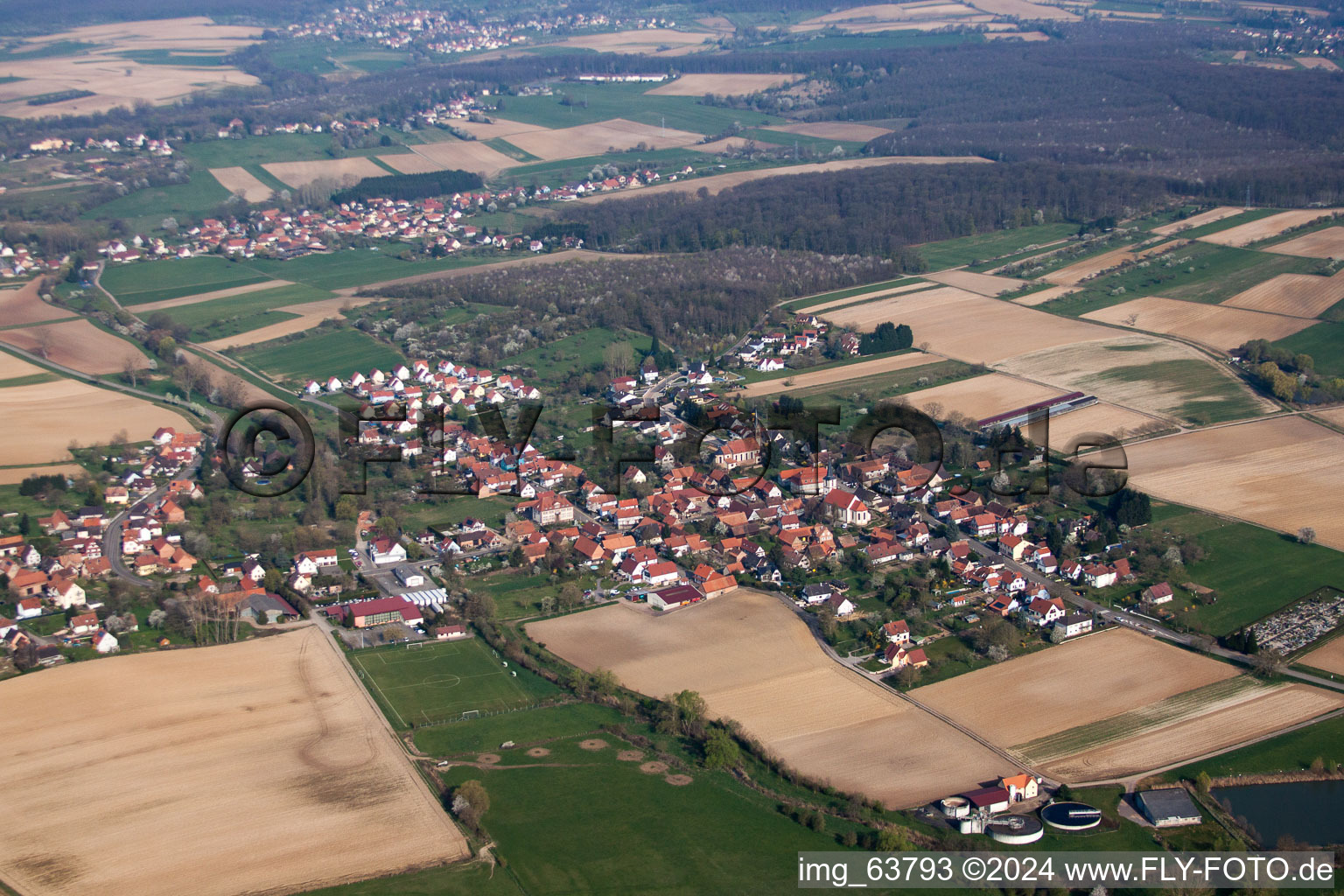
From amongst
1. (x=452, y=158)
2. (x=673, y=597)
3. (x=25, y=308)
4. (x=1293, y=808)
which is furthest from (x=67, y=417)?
(x=452, y=158)

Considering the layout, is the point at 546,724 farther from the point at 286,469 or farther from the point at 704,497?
the point at 286,469

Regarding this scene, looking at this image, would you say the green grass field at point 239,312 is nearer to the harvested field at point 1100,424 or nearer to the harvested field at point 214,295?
the harvested field at point 214,295

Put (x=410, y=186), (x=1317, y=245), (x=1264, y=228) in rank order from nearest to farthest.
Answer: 1. (x=1317, y=245)
2. (x=1264, y=228)
3. (x=410, y=186)

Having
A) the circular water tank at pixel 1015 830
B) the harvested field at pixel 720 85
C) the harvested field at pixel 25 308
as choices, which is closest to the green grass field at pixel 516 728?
the circular water tank at pixel 1015 830

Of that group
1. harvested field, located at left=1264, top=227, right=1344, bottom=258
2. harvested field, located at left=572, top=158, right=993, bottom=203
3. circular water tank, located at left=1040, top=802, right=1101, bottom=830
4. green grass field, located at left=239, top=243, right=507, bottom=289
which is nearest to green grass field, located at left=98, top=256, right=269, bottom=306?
green grass field, located at left=239, top=243, right=507, bottom=289

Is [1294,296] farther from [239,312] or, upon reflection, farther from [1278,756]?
[239,312]

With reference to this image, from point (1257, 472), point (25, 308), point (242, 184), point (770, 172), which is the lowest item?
point (1257, 472)

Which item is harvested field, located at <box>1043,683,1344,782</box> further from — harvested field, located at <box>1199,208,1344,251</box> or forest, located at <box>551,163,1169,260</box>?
forest, located at <box>551,163,1169,260</box>

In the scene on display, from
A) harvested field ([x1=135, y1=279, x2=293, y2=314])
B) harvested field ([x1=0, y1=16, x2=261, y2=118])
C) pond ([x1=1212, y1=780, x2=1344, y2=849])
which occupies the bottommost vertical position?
pond ([x1=1212, y1=780, x2=1344, y2=849])
